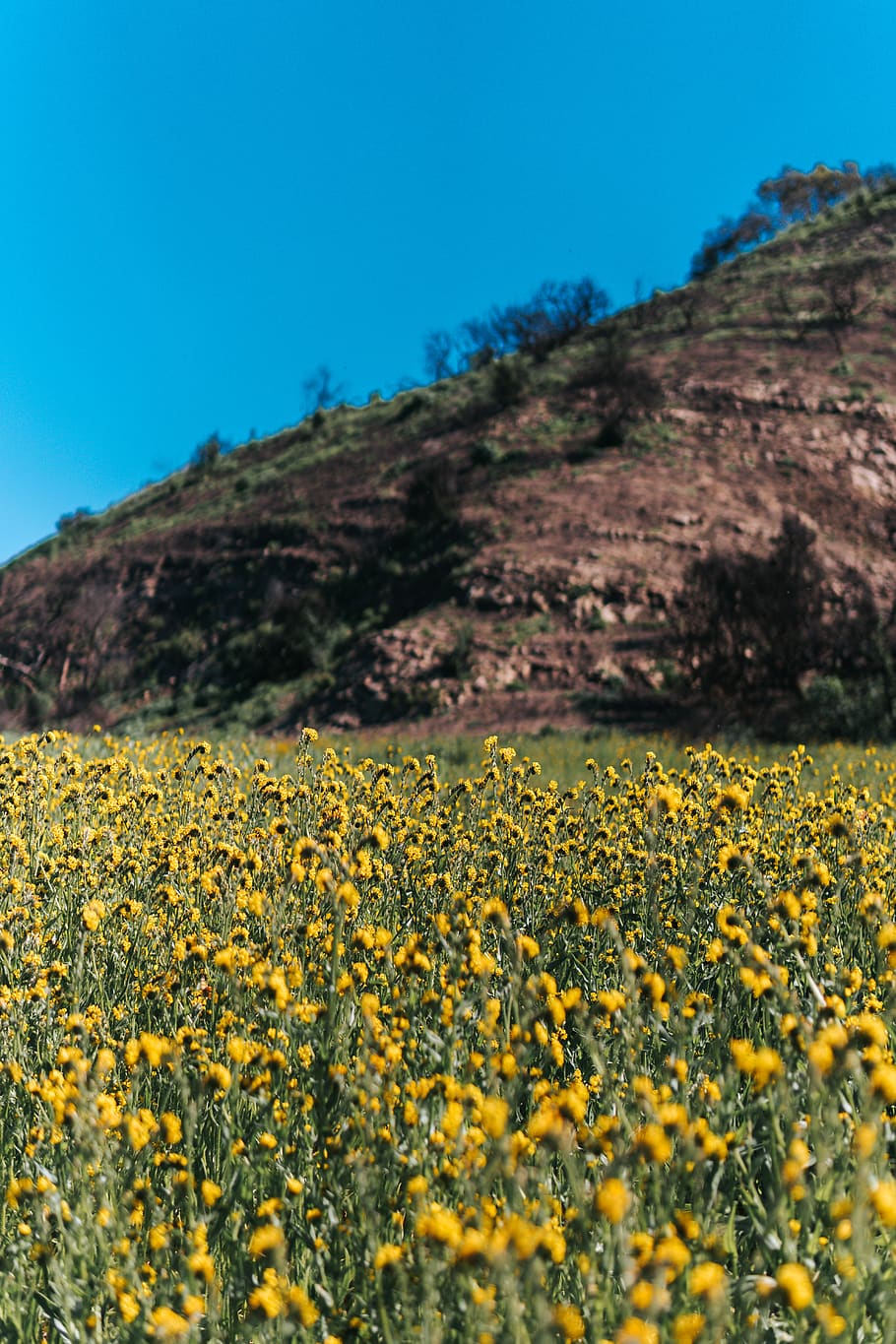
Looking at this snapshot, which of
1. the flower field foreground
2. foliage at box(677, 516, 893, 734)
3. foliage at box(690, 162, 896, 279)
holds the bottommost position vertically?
the flower field foreground

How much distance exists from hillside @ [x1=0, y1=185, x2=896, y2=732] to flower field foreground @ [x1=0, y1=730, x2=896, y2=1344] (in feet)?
36.0

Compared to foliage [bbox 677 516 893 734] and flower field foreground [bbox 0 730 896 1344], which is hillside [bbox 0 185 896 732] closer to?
foliage [bbox 677 516 893 734]

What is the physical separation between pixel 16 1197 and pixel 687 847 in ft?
9.33

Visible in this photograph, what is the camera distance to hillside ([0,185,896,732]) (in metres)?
17.8

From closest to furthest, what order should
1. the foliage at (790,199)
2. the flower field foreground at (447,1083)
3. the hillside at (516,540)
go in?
the flower field foreground at (447,1083) → the hillside at (516,540) → the foliage at (790,199)

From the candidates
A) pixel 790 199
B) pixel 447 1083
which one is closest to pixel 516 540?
pixel 447 1083

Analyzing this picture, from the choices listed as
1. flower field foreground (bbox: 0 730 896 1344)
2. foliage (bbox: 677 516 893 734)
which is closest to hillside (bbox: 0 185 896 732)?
foliage (bbox: 677 516 893 734)

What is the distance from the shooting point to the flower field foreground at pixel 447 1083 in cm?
133

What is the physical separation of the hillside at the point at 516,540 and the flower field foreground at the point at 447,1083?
11.0 m

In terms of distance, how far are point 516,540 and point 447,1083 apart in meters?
19.8

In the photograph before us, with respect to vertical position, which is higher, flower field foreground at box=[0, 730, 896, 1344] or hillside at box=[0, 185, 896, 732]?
hillside at box=[0, 185, 896, 732]

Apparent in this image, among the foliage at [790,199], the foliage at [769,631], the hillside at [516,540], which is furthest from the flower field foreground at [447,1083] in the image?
the foliage at [790,199]

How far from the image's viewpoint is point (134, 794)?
177 inches

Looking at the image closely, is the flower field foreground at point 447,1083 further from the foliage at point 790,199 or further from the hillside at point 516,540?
the foliage at point 790,199
